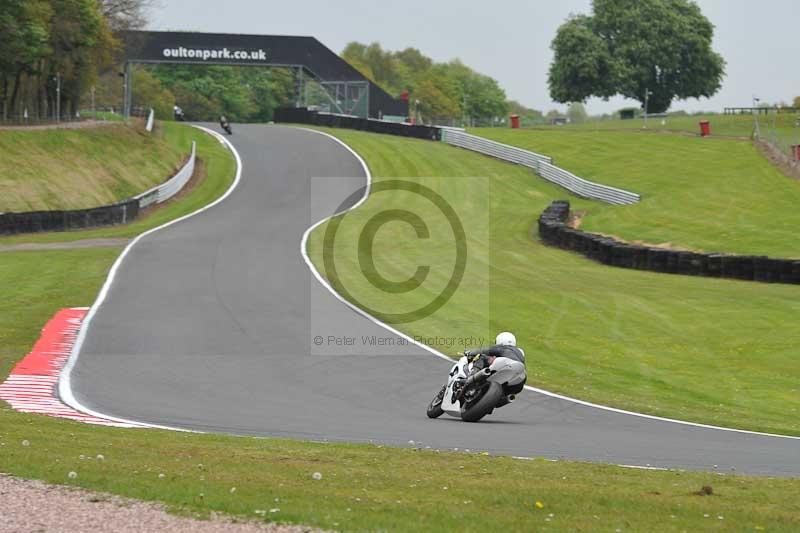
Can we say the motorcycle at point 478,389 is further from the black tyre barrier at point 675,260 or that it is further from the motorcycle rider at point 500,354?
the black tyre barrier at point 675,260

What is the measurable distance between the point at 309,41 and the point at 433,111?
91.6m

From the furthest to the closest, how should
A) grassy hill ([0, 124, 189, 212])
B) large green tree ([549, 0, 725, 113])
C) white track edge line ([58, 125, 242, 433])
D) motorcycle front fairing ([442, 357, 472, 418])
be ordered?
large green tree ([549, 0, 725, 113]) → grassy hill ([0, 124, 189, 212]) → motorcycle front fairing ([442, 357, 472, 418]) → white track edge line ([58, 125, 242, 433])

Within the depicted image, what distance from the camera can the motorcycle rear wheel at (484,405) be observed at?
14.7m

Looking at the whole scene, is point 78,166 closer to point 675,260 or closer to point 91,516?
point 675,260

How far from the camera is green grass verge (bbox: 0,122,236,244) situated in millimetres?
38938

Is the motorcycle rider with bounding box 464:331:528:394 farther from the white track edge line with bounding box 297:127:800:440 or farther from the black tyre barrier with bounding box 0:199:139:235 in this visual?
the black tyre barrier with bounding box 0:199:139:235

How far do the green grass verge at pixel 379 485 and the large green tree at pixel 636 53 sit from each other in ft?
323

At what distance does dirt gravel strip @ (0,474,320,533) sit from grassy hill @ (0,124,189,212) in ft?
117

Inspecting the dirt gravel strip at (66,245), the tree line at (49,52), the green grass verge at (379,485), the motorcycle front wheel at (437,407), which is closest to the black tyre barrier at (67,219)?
the dirt gravel strip at (66,245)

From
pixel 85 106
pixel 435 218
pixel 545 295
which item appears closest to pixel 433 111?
pixel 85 106

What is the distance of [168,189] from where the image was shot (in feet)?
161

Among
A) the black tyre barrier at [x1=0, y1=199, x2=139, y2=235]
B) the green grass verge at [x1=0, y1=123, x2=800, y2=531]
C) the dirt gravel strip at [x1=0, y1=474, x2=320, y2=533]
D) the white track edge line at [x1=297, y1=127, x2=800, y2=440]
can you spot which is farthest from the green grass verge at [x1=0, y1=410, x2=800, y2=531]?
the black tyre barrier at [x1=0, y1=199, x2=139, y2=235]

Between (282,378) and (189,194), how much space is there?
32.8m

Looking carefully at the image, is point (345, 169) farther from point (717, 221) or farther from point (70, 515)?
point (70, 515)
